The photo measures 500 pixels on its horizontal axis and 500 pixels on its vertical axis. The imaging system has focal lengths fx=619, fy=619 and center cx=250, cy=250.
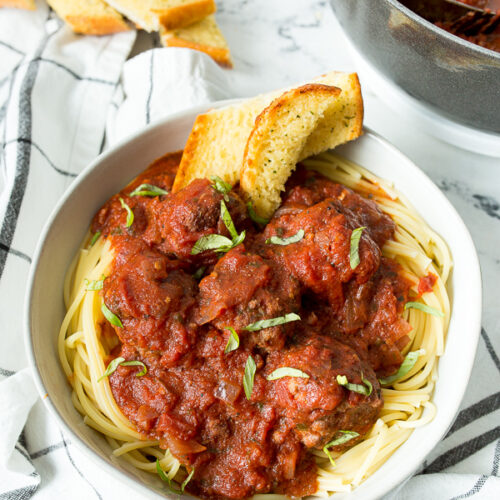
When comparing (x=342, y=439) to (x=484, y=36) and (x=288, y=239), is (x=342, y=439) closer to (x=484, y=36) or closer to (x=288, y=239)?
(x=288, y=239)

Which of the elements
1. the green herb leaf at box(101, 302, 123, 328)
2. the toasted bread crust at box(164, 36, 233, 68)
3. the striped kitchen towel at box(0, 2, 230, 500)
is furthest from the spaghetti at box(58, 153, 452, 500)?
the toasted bread crust at box(164, 36, 233, 68)

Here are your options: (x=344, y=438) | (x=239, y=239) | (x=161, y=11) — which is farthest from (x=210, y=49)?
(x=344, y=438)

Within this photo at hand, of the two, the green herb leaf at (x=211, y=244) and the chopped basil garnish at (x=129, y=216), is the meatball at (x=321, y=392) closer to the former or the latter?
the green herb leaf at (x=211, y=244)

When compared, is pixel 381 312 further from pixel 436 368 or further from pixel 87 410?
pixel 87 410

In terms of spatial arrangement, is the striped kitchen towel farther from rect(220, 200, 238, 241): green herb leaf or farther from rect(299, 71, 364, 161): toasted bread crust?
rect(220, 200, 238, 241): green herb leaf

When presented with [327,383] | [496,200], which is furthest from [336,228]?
[496,200]
